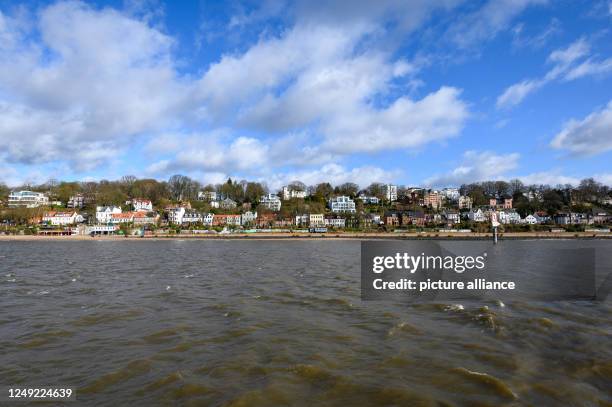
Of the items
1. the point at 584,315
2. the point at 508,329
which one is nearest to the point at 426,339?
the point at 508,329

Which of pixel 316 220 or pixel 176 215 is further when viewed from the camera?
pixel 316 220

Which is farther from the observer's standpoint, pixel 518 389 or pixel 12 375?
pixel 12 375

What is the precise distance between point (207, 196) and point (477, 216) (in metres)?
115

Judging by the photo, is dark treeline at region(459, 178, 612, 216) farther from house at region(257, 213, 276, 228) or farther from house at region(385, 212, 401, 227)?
house at region(257, 213, 276, 228)

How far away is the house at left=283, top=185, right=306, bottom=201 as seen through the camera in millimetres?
178000

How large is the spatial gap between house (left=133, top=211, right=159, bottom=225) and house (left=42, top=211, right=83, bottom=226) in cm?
2088

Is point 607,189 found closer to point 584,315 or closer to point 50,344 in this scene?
point 584,315

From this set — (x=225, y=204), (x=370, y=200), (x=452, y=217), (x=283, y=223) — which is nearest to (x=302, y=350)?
(x=283, y=223)

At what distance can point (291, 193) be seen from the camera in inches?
7096

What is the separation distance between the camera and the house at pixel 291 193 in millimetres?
178000

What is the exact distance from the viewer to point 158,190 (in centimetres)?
16375

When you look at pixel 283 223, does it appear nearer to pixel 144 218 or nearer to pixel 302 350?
pixel 144 218

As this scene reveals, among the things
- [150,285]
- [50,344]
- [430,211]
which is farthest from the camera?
[430,211]

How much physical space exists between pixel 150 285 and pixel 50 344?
959 centimetres
